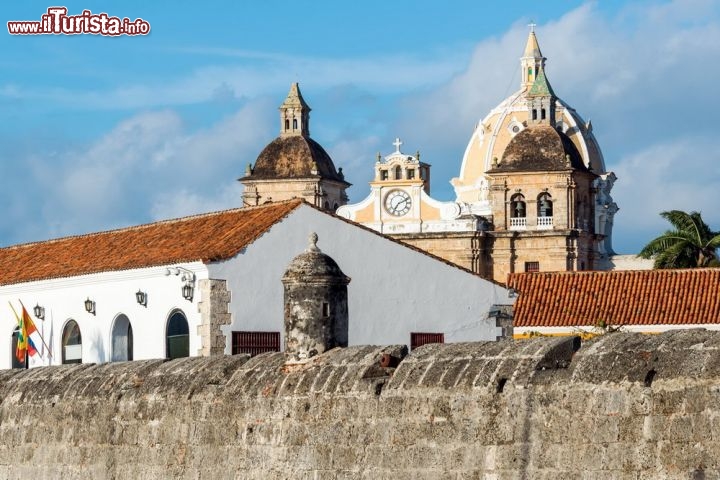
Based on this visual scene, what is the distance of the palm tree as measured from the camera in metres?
62.8

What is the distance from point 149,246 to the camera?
90.7 ft

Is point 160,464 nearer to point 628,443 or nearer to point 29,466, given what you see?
point 29,466

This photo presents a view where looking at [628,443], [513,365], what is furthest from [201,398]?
[628,443]

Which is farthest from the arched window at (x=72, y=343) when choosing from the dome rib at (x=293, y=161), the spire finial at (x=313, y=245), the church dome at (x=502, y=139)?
the church dome at (x=502, y=139)

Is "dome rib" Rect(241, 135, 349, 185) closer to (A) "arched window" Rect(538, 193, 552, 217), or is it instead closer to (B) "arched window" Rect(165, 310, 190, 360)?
(A) "arched window" Rect(538, 193, 552, 217)

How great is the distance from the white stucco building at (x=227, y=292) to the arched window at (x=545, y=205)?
6047cm

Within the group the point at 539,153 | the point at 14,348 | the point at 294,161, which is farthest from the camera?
the point at 294,161

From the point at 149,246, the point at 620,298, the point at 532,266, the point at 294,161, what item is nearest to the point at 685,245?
the point at 620,298

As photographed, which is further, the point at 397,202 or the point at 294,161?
the point at 294,161

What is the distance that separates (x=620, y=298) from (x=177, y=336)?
22.1m

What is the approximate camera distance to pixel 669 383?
26.9 feet

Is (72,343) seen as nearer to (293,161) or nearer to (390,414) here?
(390,414)

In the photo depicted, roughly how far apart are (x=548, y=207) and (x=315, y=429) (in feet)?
258

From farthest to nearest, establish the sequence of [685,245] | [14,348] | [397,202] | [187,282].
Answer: [397,202]
[685,245]
[14,348]
[187,282]
